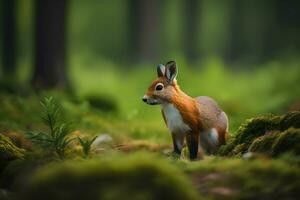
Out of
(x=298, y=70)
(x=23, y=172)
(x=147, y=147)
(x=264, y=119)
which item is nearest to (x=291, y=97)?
(x=298, y=70)

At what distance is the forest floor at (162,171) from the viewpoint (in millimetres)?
5465

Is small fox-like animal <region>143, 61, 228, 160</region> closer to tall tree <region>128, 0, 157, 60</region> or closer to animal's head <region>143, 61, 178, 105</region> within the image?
animal's head <region>143, 61, 178, 105</region>

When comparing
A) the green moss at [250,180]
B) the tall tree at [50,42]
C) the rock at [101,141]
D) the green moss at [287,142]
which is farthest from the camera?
the tall tree at [50,42]

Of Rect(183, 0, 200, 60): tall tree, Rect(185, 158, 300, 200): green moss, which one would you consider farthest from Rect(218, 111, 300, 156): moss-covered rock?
Rect(183, 0, 200, 60): tall tree

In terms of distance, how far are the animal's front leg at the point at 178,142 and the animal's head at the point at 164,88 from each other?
1.41ft

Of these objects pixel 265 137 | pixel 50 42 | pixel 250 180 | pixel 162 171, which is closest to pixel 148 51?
pixel 50 42

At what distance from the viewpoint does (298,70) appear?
852 inches

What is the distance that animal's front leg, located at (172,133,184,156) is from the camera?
8.48 metres

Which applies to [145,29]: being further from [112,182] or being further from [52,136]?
[112,182]

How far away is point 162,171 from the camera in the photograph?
564cm

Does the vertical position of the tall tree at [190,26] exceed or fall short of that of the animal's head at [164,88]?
it exceeds it

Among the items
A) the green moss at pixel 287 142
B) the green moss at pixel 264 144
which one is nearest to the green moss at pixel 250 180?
the green moss at pixel 287 142

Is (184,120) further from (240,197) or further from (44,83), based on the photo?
(44,83)

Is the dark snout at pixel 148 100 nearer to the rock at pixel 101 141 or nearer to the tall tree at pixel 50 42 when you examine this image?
the rock at pixel 101 141
